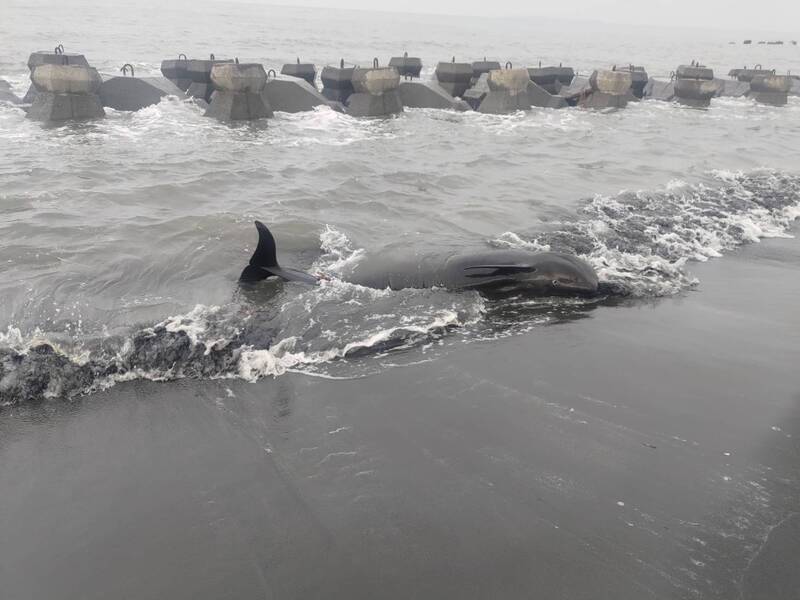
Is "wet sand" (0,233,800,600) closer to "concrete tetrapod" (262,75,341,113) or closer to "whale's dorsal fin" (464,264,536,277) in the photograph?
"whale's dorsal fin" (464,264,536,277)

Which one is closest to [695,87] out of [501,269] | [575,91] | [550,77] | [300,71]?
[575,91]

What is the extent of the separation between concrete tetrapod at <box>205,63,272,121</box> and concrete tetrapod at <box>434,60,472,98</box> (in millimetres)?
10303

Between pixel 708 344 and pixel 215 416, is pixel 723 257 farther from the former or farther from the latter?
pixel 215 416

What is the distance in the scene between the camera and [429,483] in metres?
4.34

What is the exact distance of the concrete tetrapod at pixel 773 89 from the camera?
30031mm

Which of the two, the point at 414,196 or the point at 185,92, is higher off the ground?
the point at 185,92

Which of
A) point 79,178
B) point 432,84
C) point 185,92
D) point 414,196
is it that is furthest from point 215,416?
point 432,84

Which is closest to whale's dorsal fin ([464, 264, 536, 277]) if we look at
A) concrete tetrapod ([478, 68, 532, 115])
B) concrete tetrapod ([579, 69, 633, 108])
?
concrete tetrapod ([478, 68, 532, 115])

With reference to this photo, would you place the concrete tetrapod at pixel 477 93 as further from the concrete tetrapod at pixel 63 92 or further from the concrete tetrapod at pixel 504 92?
the concrete tetrapod at pixel 63 92

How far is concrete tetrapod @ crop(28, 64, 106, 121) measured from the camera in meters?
16.8

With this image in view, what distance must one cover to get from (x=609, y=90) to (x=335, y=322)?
23.7 metres

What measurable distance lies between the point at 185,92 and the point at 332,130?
724cm

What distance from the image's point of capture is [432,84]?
2489 cm

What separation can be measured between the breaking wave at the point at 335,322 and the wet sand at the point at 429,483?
34cm
